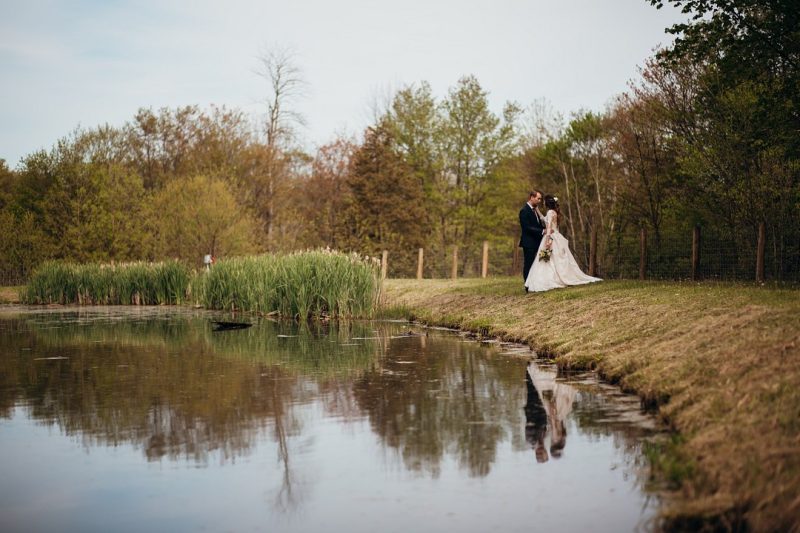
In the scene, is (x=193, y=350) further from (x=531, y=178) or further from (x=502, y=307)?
(x=531, y=178)

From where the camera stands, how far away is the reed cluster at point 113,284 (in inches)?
1143

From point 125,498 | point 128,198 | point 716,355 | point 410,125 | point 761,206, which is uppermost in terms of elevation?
point 410,125

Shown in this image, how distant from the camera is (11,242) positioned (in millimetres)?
40469

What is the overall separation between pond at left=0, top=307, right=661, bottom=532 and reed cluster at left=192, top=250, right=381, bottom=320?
326 inches

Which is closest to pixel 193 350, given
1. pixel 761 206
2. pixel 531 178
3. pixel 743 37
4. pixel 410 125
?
pixel 743 37

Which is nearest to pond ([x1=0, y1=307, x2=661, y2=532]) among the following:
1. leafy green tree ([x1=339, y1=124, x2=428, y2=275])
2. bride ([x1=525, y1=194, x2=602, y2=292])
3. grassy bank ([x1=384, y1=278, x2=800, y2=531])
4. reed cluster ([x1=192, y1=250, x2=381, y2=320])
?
grassy bank ([x1=384, y1=278, x2=800, y2=531])

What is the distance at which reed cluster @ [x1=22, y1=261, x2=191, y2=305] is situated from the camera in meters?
29.0

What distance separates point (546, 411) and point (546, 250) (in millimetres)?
10861

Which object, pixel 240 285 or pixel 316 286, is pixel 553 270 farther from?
pixel 240 285

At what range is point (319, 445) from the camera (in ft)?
22.4

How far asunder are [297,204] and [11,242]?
1779cm

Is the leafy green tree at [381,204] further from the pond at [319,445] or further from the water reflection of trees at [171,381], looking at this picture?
the pond at [319,445]

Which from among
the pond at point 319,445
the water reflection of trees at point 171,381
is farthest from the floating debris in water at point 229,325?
the pond at point 319,445

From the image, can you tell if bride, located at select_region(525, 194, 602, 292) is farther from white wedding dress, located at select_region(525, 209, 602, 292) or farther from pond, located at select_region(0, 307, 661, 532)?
pond, located at select_region(0, 307, 661, 532)
